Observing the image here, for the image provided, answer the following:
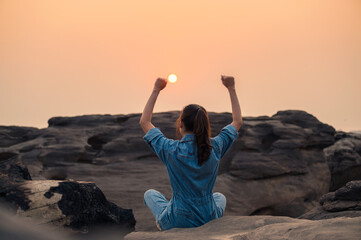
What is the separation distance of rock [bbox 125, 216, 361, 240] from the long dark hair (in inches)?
25.6

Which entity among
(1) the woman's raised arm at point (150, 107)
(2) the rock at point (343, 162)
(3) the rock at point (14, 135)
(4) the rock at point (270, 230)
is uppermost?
(1) the woman's raised arm at point (150, 107)

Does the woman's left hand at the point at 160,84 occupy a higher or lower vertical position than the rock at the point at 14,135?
higher

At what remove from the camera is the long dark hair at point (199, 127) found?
12.4 feet

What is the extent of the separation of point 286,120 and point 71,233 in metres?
13.7

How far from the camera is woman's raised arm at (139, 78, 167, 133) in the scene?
4.04 m

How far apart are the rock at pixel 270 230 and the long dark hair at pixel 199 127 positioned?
0.65 m

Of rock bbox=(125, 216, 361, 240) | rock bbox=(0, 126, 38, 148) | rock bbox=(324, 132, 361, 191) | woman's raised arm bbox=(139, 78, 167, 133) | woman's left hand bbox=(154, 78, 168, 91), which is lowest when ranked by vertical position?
rock bbox=(324, 132, 361, 191)

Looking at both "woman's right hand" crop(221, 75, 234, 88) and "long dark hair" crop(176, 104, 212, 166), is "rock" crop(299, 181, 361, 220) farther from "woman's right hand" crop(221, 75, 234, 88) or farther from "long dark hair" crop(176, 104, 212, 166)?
"long dark hair" crop(176, 104, 212, 166)

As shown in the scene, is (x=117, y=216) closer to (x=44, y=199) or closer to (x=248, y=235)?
(x=44, y=199)

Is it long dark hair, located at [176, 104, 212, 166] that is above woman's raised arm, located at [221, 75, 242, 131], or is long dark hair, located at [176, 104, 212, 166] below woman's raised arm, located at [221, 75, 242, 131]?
below

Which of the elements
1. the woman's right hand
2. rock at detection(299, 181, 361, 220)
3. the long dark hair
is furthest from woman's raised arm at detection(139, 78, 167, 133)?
rock at detection(299, 181, 361, 220)

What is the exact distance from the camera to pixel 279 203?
41.3 ft

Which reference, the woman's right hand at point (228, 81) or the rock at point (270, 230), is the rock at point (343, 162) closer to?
the woman's right hand at point (228, 81)

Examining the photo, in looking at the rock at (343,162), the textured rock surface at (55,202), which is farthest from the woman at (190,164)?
the rock at (343,162)
